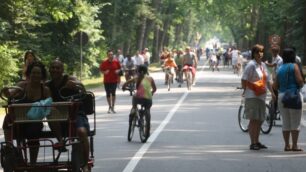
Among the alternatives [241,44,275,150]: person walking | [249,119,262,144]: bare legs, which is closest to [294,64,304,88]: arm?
[241,44,275,150]: person walking

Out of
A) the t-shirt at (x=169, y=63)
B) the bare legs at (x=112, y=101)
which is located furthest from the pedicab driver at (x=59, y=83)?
the t-shirt at (x=169, y=63)

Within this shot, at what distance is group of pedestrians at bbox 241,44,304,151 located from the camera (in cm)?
1365

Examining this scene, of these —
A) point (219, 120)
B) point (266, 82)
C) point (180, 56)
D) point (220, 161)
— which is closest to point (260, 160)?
point (220, 161)

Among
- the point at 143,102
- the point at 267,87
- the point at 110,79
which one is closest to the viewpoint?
the point at 267,87

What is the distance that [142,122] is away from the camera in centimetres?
1523

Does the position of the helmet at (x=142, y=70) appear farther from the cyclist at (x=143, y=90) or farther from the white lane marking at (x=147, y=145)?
the white lane marking at (x=147, y=145)

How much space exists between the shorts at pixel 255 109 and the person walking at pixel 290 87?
0.33 metres

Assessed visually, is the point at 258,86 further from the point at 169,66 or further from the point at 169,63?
the point at 169,63

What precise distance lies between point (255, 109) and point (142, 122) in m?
2.44

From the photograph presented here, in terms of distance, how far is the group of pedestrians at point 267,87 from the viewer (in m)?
13.6

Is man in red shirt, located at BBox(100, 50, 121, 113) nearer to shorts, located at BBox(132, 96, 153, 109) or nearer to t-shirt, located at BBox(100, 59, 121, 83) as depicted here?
t-shirt, located at BBox(100, 59, 121, 83)

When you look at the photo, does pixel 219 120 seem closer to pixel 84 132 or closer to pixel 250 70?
pixel 250 70

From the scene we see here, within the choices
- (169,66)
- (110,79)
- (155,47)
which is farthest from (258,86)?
(155,47)

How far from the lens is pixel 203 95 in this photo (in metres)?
31.2
